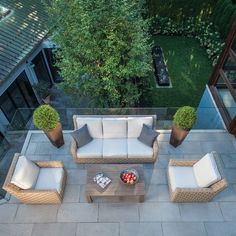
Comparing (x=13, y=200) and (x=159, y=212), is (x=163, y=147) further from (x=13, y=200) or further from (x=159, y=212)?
(x=13, y=200)

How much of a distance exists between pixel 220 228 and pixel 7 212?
518 cm

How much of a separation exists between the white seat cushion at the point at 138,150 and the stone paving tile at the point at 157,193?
2.78ft

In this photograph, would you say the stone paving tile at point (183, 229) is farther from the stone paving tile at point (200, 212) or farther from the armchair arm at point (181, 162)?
the armchair arm at point (181, 162)

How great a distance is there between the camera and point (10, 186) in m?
5.14

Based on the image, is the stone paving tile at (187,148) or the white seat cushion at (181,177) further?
the stone paving tile at (187,148)

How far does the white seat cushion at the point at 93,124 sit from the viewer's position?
6.58 metres

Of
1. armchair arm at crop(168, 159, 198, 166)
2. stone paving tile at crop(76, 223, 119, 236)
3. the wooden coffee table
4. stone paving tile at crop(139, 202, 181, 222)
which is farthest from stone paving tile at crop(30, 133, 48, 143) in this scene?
armchair arm at crop(168, 159, 198, 166)

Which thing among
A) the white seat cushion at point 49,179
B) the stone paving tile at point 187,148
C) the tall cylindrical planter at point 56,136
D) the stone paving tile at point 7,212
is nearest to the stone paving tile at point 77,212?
the white seat cushion at point 49,179

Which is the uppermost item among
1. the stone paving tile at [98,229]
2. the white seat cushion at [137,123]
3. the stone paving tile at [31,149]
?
the white seat cushion at [137,123]

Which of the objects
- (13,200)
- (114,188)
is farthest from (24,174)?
(114,188)

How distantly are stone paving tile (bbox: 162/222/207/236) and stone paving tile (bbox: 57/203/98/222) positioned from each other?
1706 millimetres

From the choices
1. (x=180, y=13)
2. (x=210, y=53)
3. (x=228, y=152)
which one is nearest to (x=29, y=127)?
(x=228, y=152)

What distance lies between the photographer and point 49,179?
5730mm

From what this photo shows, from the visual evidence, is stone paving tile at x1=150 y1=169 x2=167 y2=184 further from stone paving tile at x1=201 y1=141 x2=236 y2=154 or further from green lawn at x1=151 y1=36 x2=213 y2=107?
green lawn at x1=151 y1=36 x2=213 y2=107
